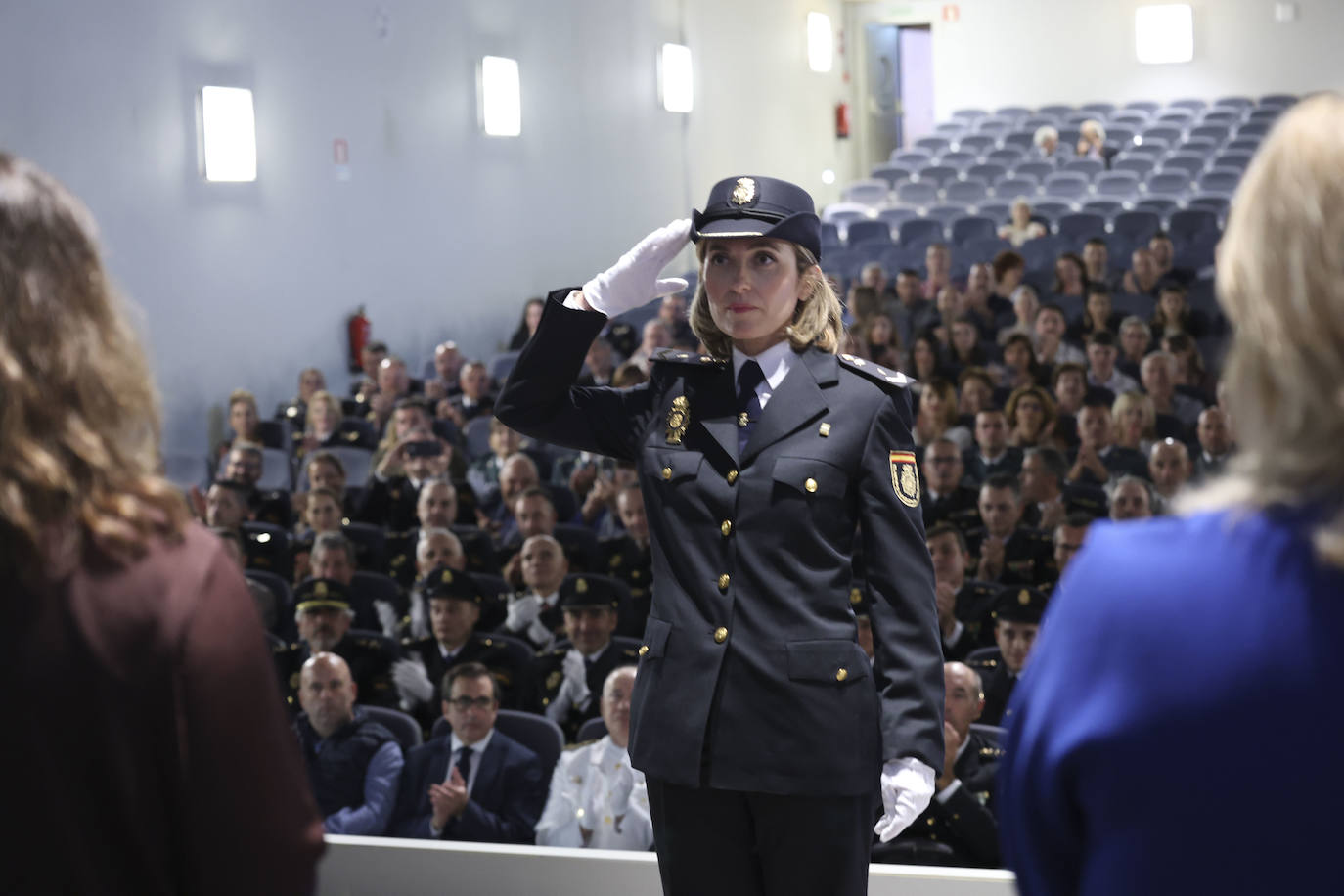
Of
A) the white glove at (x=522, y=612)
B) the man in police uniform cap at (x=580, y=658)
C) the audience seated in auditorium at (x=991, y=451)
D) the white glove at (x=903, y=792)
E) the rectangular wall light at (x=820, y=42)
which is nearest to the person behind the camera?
the white glove at (x=903, y=792)

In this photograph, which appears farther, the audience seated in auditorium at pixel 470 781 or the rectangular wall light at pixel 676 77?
the rectangular wall light at pixel 676 77

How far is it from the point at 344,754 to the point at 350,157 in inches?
236

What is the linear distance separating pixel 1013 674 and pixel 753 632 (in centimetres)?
280

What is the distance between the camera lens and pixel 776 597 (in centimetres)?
186

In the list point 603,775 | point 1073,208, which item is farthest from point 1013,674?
point 1073,208

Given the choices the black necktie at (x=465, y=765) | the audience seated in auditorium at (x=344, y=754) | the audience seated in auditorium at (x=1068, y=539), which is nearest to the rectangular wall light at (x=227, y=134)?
the audience seated in auditorium at (x=344, y=754)

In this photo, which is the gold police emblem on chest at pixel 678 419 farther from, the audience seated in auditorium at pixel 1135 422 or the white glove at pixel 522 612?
the audience seated in auditorium at pixel 1135 422

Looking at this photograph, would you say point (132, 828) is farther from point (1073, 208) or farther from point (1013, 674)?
point (1073, 208)

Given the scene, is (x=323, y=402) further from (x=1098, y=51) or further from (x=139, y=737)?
(x=1098, y=51)

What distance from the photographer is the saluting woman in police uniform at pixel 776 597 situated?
1832 millimetres

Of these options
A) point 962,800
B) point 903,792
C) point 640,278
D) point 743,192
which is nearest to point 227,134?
point 962,800

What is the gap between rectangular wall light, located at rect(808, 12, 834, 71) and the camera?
51.5 ft

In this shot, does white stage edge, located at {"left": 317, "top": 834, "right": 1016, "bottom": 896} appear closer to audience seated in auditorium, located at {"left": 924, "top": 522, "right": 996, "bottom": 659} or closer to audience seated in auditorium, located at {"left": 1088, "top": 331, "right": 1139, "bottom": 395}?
audience seated in auditorium, located at {"left": 924, "top": 522, "right": 996, "bottom": 659}

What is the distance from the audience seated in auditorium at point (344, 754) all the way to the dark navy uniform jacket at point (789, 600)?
257 cm
